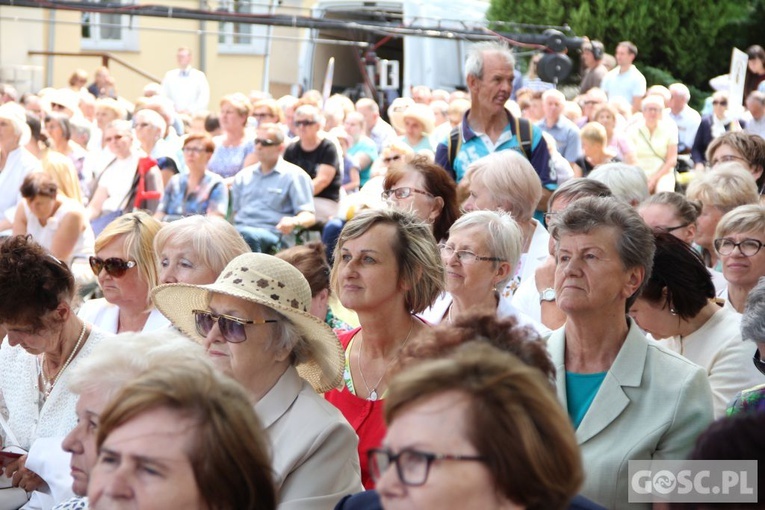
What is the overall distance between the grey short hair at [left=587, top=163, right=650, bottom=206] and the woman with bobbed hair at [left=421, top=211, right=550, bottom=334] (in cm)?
146

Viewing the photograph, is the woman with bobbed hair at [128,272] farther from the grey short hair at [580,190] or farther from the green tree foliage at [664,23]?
the green tree foliage at [664,23]

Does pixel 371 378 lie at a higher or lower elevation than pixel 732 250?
lower

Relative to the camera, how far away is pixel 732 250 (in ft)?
17.5

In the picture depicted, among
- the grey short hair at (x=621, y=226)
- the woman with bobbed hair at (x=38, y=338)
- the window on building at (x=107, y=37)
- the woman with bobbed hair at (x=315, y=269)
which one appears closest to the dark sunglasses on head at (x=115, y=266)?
the woman with bobbed hair at (x=315, y=269)

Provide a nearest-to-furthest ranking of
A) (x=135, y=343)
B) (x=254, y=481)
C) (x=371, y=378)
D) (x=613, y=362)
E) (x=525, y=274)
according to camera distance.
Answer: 1. (x=254, y=481)
2. (x=135, y=343)
3. (x=613, y=362)
4. (x=371, y=378)
5. (x=525, y=274)

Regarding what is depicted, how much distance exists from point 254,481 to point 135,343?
0.83m

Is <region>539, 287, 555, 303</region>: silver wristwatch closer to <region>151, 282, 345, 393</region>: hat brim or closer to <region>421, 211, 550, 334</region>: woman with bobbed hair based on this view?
<region>421, 211, 550, 334</region>: woman with bobbed hair

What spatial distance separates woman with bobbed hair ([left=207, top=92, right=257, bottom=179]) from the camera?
11.9 m

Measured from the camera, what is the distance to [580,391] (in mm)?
3898

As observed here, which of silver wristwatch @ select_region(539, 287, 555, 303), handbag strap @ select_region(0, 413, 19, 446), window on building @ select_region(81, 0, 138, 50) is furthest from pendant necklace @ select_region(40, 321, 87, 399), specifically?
window on building @ select_region(81, 0, 138, 50)

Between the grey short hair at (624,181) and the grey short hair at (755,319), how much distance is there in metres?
2.52

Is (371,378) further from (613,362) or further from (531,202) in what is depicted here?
(531,202)

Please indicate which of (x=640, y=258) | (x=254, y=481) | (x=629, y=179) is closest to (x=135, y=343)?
(x=254, y=481)

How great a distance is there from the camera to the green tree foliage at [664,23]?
68.8ft
